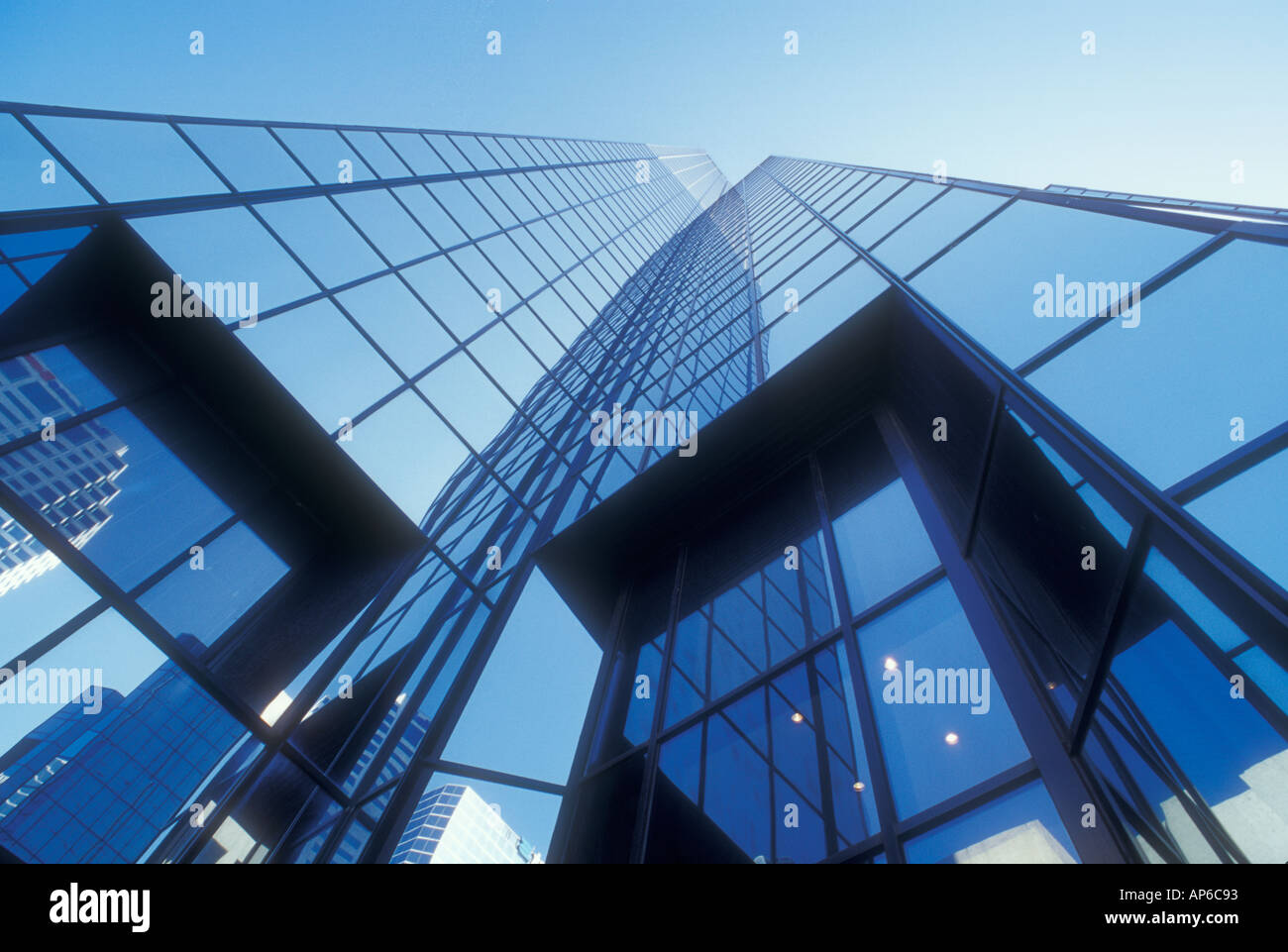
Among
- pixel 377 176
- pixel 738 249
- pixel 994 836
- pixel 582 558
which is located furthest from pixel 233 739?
pixel 738 249

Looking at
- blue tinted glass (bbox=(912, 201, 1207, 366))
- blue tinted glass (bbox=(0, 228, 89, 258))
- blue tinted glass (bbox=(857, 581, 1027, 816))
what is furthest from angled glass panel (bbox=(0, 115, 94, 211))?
blue tinted glass (bbox=(912, 201, 1207, 366))

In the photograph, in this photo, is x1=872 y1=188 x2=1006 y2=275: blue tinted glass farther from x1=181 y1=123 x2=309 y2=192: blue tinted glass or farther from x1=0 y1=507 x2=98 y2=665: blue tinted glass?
x1=0 y1=507 x2=98 y2=665: blue tinted glass

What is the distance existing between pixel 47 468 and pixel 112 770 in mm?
2775

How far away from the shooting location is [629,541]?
1102cm

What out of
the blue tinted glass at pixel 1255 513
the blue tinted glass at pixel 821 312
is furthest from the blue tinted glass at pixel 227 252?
the blue tinted glass at pixel 1255 513

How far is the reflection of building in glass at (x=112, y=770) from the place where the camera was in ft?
16.2

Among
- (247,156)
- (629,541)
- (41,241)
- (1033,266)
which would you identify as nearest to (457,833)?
(629,541)

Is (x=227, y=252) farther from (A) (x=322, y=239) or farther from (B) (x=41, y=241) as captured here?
(B) (x=41, y=241)

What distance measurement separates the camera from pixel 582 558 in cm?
1084

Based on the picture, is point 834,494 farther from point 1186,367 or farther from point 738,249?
point 738,249

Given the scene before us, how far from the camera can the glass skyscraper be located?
391 cm

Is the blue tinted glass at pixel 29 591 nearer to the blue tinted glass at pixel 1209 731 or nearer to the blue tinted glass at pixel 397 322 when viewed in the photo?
the blue tinted glass at pixel 397 322
